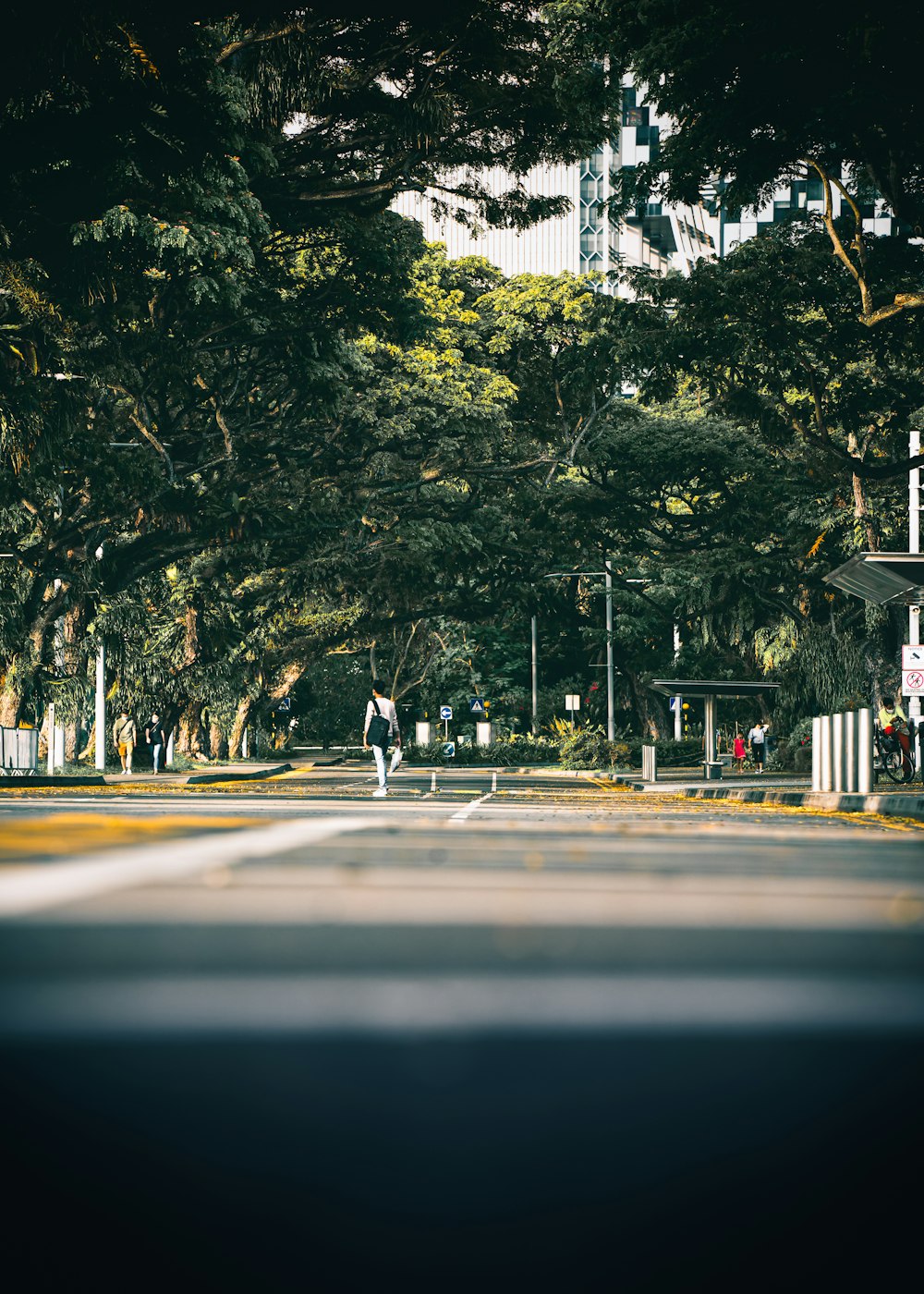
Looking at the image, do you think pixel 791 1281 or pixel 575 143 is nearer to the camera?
pixel 791 1281

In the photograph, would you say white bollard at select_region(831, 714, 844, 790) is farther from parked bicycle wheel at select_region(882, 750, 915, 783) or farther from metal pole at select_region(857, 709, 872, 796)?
parked bicycle wheel at select_region(882, 750, 915, 783)

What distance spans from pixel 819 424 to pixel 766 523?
1200 centimetres

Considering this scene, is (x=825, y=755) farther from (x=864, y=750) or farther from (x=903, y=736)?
(x=903, y=736)

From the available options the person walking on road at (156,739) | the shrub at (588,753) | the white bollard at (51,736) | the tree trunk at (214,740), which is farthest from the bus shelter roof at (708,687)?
the tree trunk at (214,740)

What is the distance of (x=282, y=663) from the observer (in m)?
61.0

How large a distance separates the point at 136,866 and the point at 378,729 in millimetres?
17667

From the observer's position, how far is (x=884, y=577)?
803 inches

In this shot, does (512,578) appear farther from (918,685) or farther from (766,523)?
(918,685)

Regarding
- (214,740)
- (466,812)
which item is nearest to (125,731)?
(214,740)

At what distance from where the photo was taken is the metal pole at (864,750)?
20547mm

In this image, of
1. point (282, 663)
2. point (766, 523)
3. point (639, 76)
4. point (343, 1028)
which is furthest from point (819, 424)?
point (343, 1028)

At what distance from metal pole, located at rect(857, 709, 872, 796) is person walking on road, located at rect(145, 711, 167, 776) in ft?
91.0

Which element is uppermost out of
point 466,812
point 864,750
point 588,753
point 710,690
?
point 710,690

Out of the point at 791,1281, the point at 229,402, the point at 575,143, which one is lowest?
the point at 791,1281
